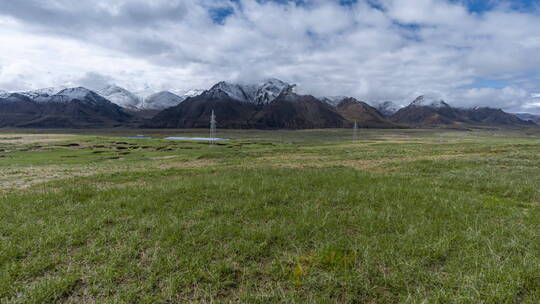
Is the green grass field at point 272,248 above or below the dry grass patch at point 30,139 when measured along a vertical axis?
above

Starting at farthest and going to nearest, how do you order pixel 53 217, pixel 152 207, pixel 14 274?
pixel 152 207
pixel 53 217
pixel 14 274

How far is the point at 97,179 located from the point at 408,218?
17.2 metres

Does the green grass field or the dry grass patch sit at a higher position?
the green grass field

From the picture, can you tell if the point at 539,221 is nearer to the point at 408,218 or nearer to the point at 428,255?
the point at 408,218

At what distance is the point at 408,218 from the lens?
7.54 metres

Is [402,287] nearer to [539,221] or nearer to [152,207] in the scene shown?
[539,221]

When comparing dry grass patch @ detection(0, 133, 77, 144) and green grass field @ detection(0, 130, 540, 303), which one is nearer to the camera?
green grass field @ detection(0, 130, 540, 303)

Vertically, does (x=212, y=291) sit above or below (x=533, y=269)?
below

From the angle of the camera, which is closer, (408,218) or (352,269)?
(352,269)

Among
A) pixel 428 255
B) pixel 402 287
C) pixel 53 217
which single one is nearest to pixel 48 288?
pixel 53 217

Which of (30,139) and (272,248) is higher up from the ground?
(272,248)

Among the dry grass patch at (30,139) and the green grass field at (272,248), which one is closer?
the green grass field at (272,248)

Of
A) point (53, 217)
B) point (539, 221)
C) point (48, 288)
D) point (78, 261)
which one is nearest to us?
point (48, 288)

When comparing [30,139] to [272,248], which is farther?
[30,139]
